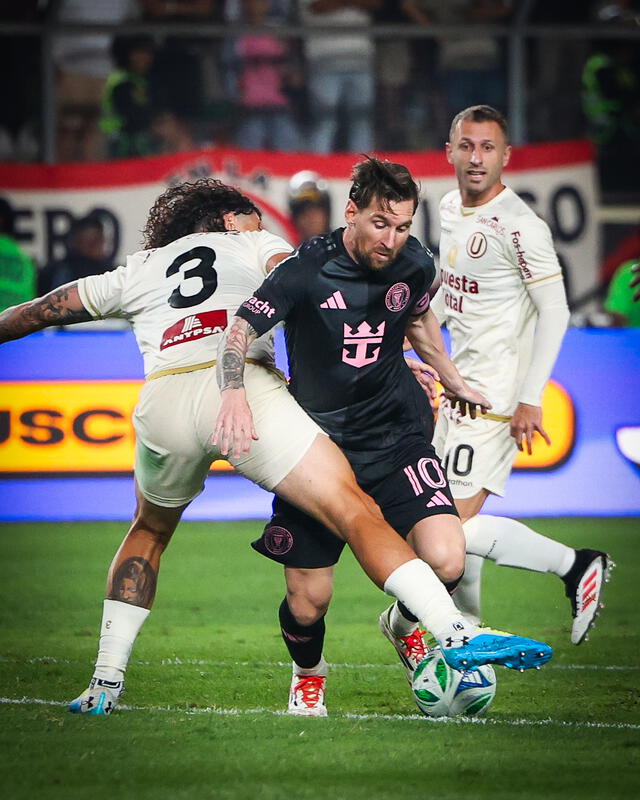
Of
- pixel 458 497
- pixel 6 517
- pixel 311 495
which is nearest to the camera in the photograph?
pixel 311 495

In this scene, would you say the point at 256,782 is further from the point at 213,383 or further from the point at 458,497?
the point at 458,497

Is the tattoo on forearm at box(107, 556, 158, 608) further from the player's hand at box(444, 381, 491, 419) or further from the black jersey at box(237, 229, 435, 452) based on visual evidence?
the player's hand at box(444, 381, 491, 419)

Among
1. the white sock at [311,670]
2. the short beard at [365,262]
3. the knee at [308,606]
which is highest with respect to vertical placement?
the short beard at [365,262]

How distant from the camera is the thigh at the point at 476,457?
5.54 metres

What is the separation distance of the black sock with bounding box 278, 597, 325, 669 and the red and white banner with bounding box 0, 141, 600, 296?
6.72 meters

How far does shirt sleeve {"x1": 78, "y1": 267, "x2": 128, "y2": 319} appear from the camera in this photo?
15.1 ft

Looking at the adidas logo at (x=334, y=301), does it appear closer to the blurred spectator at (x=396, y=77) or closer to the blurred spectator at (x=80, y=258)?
the blurred spectator at (x=80, y=258)

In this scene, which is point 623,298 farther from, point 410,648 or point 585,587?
point 410,648

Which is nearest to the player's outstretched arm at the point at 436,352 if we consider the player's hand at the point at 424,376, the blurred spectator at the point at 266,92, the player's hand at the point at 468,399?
the player's hand at the point at 468,399

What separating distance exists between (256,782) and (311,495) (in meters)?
0.96

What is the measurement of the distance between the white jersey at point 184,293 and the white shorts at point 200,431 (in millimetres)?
104

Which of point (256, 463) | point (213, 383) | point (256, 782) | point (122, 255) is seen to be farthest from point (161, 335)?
point (122, 255)

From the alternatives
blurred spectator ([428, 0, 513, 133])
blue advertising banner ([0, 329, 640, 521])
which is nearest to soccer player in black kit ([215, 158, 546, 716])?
blue advertising banner ([0, 329, 640, 521])

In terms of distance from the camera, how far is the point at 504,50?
12.0 meters
